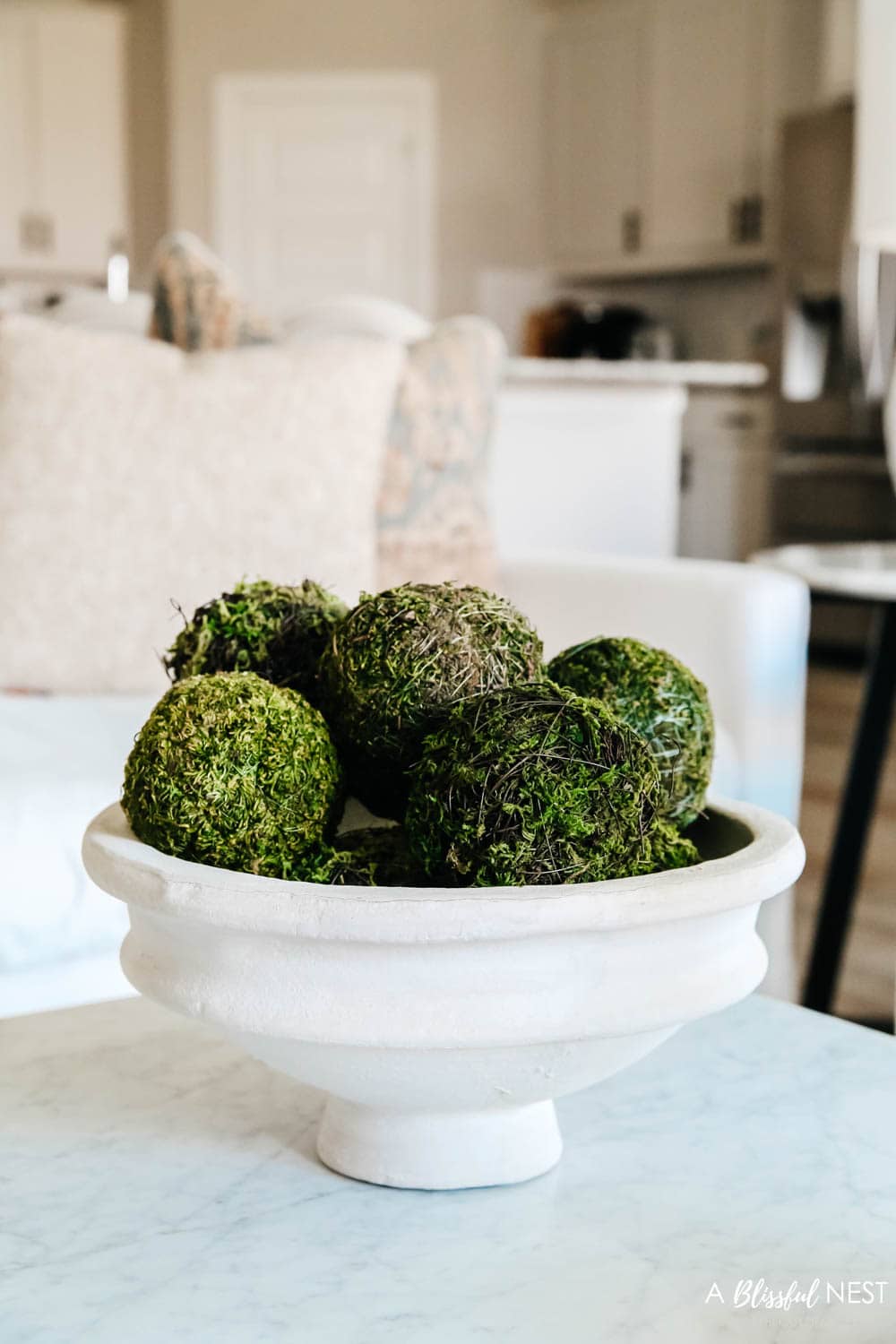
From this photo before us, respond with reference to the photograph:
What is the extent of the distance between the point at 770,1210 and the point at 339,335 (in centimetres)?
163

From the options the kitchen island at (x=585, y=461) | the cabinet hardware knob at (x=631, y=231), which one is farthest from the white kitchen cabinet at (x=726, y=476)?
the kitchen island at (x=585, y=461)

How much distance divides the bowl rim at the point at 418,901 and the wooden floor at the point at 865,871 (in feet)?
5.58

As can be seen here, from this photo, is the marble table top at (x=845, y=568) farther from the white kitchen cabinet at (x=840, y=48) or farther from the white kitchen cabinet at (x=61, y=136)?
the white kitchen cabinet at (x=61, y=136)

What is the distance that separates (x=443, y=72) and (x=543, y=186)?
67 centimetres

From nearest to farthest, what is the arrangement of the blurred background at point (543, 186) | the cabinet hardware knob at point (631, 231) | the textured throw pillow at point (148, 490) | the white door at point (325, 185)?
the textured throw pillow at point (148, 490) → the blurred background at point (543, 186) → the cabinet hardware knob at point (631, 231) → the white door at point (325, 185)

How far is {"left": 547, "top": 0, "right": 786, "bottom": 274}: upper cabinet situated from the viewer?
5898mm

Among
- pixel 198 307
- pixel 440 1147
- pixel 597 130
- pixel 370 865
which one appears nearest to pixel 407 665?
pixel 370 865

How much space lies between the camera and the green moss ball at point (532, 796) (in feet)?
1.80

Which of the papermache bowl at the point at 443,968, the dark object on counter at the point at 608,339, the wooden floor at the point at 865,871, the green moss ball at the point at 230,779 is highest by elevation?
the dark object on counter at the point at 608,339

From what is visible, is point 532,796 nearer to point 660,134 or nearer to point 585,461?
point 585,461

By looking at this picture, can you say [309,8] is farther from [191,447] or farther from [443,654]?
[443,654]

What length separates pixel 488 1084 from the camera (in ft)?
1.89

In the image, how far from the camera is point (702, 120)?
19.9 feet

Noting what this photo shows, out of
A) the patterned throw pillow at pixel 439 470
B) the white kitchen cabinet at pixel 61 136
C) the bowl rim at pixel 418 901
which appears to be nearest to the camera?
the bowl rim at pixel 418 901
